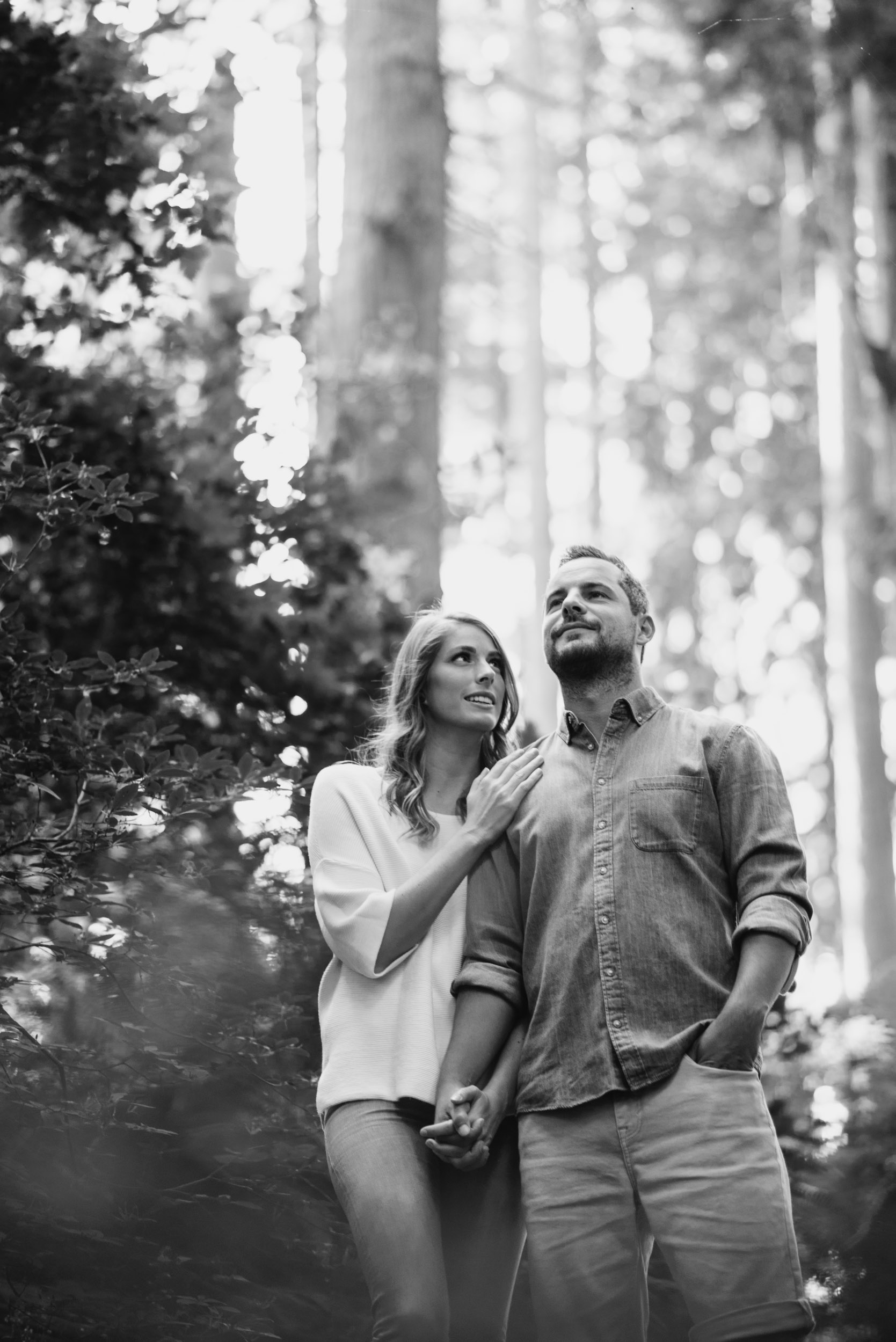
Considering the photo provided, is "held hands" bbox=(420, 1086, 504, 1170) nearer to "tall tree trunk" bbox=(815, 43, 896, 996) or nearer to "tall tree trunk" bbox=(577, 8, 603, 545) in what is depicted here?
"tall tree trunk" bbox=(815, 43, 896, 996)

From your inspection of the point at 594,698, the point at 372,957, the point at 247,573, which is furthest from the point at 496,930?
the point at 247,573

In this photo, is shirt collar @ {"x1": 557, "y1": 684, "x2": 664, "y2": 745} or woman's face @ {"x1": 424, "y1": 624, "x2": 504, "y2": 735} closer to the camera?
shirt collar @ {"x1": 557, "y1": 684, "x2": 664, "y2": 745}

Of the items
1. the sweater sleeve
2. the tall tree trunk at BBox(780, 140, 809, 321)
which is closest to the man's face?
the sweater sleeve

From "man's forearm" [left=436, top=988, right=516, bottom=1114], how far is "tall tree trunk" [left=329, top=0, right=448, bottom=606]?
4.49 meters

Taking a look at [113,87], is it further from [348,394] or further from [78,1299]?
[78,1299]

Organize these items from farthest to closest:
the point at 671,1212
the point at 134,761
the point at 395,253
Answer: the point at 395,253
the point at 134,761
the point at 671,1212

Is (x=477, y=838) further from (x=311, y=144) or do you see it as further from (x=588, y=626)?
(x=311, y=144)

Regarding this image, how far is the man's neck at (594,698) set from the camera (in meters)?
3.40

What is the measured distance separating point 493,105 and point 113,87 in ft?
51.8

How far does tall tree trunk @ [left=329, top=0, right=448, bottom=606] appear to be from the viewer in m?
7.55

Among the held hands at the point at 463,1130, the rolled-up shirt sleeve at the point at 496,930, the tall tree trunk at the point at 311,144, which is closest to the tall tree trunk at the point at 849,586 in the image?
the tall tree trunk at the point at 311,144

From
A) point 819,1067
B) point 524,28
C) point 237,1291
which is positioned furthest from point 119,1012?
point 524,28

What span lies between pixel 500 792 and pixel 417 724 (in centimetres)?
34

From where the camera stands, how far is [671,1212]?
9.36 feet
